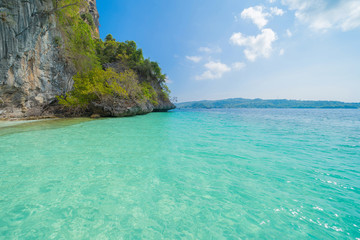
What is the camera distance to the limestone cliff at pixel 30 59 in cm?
1068

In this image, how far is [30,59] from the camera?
1198 centimetres

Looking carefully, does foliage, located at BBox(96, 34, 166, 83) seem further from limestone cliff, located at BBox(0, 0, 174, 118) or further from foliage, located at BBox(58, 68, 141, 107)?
limestone cliff, located at BBox(0, 0, 174, 118)

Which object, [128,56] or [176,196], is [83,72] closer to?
[128,56]

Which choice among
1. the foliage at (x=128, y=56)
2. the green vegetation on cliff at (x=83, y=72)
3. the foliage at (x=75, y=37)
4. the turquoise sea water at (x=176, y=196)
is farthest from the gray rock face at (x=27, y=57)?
the foliage at (x=128, y=56)

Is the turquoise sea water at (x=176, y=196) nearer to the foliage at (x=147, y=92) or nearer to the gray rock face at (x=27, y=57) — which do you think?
the gray rock face at (x=27, y=57)

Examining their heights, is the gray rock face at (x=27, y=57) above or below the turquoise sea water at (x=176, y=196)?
above

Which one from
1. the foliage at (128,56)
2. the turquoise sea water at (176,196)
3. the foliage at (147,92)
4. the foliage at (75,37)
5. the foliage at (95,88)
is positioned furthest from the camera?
the foliage at (128,56)

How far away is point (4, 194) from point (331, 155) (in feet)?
28.2

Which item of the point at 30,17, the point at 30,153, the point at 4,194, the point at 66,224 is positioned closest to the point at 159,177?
the point at 66,224

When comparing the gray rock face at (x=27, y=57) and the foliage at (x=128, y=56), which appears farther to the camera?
the foliage at (x=128, y=56)

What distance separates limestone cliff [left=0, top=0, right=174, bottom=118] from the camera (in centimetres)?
1068

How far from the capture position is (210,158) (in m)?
4.48

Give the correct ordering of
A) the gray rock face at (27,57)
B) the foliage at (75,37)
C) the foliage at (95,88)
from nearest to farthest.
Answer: the gray rock face at (27,57) < the foliage at (75,37) < the foliage at (95,88)

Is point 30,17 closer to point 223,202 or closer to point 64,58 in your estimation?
point 64,58
